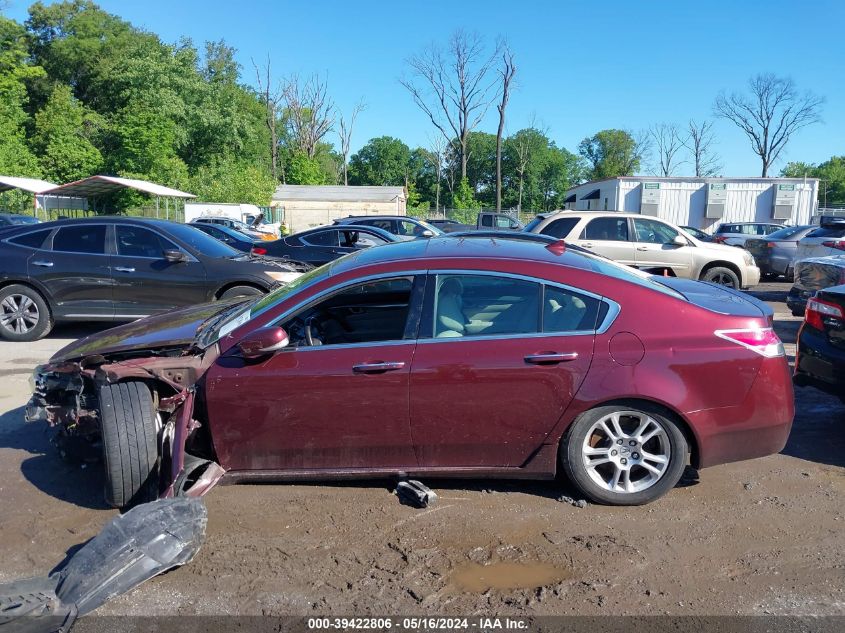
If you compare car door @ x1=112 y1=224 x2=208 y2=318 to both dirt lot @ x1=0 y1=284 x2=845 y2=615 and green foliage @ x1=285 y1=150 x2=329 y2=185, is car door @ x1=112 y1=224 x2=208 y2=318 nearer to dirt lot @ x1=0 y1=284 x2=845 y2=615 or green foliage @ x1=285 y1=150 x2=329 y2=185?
dirt lot @ x1=0 y1=284 x2=845 y2=615

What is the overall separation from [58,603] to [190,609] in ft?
1.86

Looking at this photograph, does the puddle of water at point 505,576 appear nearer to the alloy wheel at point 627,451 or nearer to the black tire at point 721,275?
the alloy wheel at point 627,451

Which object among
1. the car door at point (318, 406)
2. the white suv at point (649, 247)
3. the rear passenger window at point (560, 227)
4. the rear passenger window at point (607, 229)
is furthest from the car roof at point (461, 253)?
the rear passenger window at point (607, 229)

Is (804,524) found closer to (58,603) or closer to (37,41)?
(58,603)

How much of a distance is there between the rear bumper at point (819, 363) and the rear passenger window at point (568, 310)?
2389 mm

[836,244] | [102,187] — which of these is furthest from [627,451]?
[102,187]

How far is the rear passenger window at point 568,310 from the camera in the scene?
3.86m

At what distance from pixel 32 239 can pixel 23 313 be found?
97 cm

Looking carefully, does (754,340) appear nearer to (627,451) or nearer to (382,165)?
(627,451)

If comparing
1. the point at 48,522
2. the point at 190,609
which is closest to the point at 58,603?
the point at 190,609

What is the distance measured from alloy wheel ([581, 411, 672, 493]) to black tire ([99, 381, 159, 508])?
253cm

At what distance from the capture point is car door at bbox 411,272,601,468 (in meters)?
3.76

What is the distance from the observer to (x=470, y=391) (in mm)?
3762

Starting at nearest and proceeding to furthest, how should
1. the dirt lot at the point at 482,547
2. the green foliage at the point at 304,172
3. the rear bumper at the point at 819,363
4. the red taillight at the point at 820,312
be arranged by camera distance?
1. the dirt lot at the point at 482,547
2. the rear bumper at the point at 819,363
3. the red taillight at the point at 820,312
4. the green foliage at the point at 304,172
